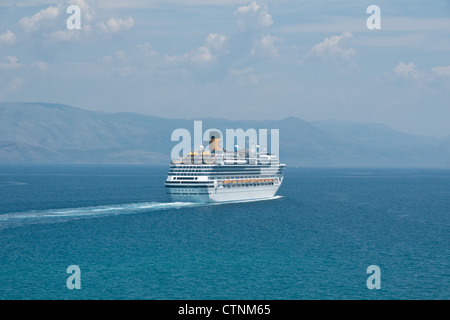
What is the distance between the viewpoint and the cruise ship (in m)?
94.5

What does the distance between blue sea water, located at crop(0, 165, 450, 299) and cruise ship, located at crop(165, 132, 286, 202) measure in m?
2.99

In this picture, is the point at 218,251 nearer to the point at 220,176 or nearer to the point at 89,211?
the point at 89,211

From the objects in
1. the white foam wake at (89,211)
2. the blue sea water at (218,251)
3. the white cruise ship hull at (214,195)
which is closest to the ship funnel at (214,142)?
the white cruise ship hull at (214,195)

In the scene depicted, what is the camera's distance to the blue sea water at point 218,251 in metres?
44.8

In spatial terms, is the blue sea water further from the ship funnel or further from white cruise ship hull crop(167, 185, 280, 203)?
the ship funnel

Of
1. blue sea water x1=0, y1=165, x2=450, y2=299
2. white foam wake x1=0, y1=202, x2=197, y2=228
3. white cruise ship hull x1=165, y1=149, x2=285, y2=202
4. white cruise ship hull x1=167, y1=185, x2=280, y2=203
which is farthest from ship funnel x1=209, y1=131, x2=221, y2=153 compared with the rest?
white foam wake x1=0, y1=202, x2=197, y2=228

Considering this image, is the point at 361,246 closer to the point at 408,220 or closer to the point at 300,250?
the point at 300,250

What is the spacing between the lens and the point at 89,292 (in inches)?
1729

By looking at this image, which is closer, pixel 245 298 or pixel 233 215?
pixel 245 298

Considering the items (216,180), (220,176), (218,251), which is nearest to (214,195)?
(216,180)

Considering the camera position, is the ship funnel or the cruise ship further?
the ship funnel

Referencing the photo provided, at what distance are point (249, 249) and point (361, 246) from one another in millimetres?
12756
